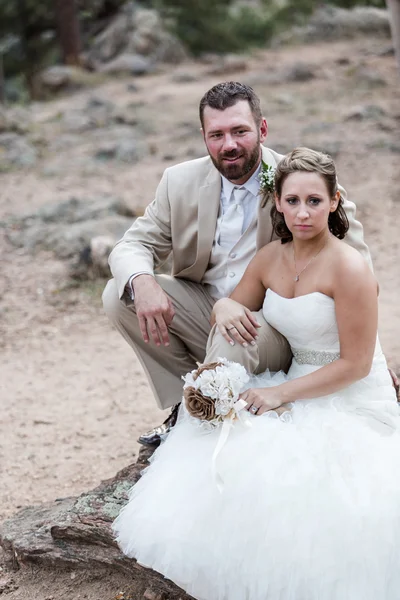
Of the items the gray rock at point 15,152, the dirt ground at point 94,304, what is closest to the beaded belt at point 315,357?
the dirt ground at point 94,304

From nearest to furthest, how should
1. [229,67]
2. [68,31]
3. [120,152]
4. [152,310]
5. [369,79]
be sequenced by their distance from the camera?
[152,310] → [120,152] → [369,79] → [229,67] → [68,31]

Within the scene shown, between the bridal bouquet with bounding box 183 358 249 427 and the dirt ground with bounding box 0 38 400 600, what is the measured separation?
79 cm

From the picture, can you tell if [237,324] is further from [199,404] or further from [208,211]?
[208,211]

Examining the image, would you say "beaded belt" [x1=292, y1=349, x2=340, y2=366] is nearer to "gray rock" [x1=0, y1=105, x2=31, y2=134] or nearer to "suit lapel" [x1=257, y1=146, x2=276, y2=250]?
"suit lapel" [x1=257, y1=146, x2=276, y2=250]

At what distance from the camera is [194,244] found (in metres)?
3.64

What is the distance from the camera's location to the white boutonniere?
10.6ft

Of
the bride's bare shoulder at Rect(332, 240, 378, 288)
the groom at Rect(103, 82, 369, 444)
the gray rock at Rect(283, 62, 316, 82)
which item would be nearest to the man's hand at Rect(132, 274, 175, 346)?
the groom at Rect(103, 82, 369, 444)

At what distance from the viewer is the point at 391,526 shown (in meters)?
2.27

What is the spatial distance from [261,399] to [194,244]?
119cm

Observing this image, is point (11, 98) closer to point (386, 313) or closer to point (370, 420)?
point (386, 313)

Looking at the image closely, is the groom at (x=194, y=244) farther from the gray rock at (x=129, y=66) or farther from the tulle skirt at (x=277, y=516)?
the gray rock at (x=129, y=66)

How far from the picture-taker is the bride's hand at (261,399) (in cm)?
266

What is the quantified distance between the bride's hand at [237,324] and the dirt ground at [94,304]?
41.3 inches

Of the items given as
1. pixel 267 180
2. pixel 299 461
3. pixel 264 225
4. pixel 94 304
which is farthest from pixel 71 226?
pixel 299 461
